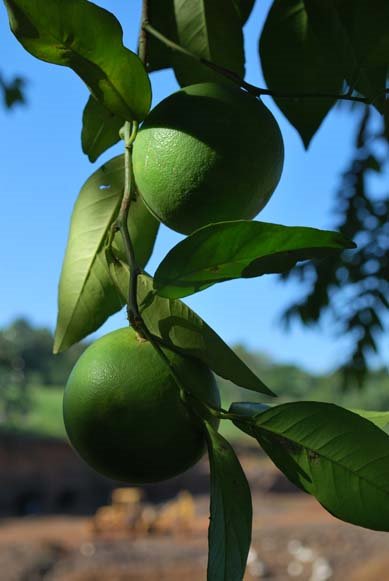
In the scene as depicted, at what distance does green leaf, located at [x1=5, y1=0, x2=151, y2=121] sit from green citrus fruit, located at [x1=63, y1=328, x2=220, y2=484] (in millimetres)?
177

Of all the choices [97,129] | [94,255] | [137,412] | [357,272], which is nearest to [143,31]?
[97,129]

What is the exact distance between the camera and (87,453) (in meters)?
0.52

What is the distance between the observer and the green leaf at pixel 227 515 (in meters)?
0.43

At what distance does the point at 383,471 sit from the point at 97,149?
0.39m

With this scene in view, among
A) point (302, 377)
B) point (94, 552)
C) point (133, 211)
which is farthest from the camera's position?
point (302, 377)

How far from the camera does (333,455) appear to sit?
44cm

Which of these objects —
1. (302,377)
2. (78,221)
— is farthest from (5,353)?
(78,221)

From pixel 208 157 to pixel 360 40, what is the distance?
0.80ft

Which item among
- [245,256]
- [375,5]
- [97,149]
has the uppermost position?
[375,5]

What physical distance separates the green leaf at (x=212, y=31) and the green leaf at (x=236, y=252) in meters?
0.31

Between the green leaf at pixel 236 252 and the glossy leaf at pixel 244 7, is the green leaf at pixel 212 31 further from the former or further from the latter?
the green leaf at pixel 236 252

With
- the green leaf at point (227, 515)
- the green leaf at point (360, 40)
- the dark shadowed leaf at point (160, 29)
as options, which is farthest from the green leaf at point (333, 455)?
the dark shadowed leaf at point (160, 29)

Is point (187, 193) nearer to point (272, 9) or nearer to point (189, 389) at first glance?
point (189, 389)

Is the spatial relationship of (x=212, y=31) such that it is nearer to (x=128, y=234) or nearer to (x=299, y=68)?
(x=299, y=68)
